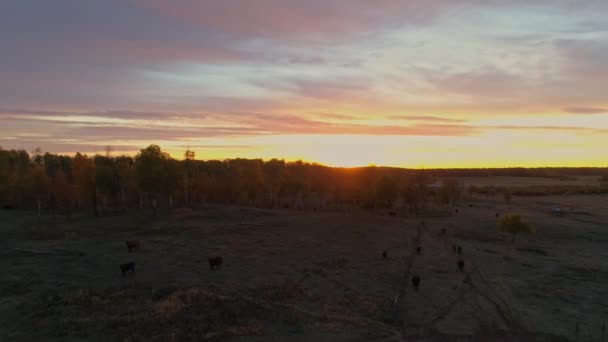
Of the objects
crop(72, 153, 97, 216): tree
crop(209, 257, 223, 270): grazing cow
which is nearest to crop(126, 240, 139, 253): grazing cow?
crop(209, 257, 223, 270): grazing cow

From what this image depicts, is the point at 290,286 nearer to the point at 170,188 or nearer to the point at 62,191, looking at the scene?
the point at 170,188

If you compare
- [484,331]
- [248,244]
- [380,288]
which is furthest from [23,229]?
[484,331]

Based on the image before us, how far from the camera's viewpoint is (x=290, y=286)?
34.2m

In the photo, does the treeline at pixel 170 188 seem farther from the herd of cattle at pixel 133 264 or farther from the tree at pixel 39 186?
the herd of cattle at pixel 133 264

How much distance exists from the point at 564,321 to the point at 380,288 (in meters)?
13.9

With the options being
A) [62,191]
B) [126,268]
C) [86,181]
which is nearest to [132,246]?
[126,268]

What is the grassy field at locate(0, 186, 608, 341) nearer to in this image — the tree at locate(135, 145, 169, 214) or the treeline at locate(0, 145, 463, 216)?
the tree at locate(135, 145, 169, 214)

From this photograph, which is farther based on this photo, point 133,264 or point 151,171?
point 151,171

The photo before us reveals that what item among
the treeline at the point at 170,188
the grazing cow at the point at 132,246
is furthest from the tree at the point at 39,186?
the grazing cow at the point at 132,246

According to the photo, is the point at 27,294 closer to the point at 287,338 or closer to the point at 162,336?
the point at 162,336

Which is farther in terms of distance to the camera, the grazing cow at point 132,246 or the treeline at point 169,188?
the treeline at point 169,188

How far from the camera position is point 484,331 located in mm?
27859

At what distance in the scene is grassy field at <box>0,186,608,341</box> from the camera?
25703mm

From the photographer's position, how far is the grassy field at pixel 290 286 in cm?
2570
